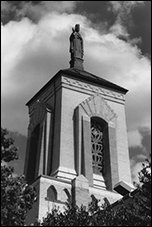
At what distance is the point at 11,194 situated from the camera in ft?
46.1

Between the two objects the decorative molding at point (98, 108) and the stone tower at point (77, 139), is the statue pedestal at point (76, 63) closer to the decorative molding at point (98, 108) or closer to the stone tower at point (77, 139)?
the stone tower at point (77, 139)

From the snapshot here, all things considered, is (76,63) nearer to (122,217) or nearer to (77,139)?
(77,139)

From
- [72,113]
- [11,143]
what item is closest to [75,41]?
[72,113]

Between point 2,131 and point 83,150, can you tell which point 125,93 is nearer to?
point 83,150

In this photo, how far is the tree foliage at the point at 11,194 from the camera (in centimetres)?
1373

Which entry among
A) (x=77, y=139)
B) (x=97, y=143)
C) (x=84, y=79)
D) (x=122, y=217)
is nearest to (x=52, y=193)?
(x=77, y=139)

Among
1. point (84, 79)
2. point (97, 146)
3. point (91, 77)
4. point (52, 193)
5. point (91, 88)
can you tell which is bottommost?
point (52, 193)

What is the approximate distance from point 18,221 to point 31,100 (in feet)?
68.1

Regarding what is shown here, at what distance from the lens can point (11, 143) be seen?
14297 mm

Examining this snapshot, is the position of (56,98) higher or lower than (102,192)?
higher

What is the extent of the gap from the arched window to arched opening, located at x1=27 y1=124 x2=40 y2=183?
14.6 ft

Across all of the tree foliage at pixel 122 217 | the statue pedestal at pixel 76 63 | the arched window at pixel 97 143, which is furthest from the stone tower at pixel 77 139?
the tree foliage at pixel 122 217

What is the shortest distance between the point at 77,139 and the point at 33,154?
14.9ft

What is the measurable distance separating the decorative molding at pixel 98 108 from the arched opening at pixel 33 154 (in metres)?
4.21
